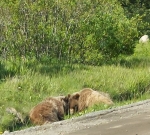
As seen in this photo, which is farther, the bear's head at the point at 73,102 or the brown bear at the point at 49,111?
the bear's head at the point at 73,102

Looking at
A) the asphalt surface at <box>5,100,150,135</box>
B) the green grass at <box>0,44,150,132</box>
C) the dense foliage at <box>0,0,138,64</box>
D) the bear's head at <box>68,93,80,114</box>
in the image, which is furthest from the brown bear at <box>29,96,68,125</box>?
the dense foliage at <box>0,0,138,64</box>

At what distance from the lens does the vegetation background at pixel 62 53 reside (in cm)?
1109

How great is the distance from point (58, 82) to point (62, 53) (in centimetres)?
452

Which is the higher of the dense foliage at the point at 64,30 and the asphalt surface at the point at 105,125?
the dense foliage at the point at 64,30

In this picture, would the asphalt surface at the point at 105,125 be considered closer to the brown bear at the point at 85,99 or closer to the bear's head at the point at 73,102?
the brown bear at the point at 85,99

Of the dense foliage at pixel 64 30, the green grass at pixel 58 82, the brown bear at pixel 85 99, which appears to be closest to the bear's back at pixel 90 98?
the brown bear at pixel 85 99

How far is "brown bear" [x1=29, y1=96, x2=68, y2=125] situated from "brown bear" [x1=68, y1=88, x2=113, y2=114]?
0.21m

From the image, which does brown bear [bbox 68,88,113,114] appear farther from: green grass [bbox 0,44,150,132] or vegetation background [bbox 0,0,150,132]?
vegetation background [bbox 0,0,150,132]

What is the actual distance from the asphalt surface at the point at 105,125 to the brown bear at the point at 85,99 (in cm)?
116

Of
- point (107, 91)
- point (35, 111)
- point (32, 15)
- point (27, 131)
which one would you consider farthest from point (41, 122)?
point (32, 15)

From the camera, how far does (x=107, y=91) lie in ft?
39.1

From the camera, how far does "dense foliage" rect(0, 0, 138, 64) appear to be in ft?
49.1

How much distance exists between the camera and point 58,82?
11.7m

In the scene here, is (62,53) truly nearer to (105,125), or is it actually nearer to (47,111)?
(47,111)
